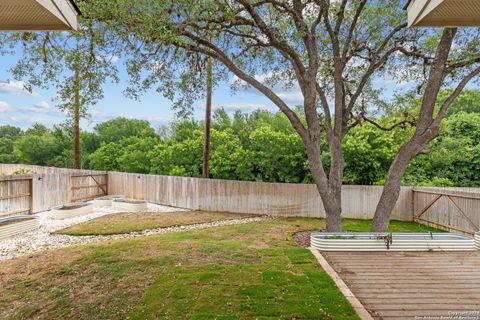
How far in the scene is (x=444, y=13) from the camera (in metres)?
2.35

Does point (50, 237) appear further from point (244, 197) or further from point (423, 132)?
point (423, 132)

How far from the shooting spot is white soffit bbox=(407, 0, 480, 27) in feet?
7.27

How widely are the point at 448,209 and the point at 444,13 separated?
414 inches

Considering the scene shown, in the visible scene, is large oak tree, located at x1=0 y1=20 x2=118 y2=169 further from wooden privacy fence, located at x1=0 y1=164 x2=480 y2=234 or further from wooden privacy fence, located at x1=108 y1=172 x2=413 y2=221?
wooden privacy fence, located at x1=108 y1=172 x2=413 y2=221

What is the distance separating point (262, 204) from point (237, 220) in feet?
6.01

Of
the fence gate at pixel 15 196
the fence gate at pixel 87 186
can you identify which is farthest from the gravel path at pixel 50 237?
the fence gate at pixel 87 186

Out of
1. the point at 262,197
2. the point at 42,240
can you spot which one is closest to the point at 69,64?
the point at 42,240

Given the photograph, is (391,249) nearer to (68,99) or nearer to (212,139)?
(68,99)

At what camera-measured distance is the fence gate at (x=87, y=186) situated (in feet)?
52.0

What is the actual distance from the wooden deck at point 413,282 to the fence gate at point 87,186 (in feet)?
45.4

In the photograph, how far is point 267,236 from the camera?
9.41 metres

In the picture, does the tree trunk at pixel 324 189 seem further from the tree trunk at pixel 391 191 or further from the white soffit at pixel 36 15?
the white soffit at pixel 36 15

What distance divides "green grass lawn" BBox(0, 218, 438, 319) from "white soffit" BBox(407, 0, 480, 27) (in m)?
3.03

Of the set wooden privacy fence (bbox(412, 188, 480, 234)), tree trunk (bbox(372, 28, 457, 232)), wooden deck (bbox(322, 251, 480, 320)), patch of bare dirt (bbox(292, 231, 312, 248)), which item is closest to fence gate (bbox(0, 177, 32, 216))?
patch of bare dirt (bbox(292, 231, 312, 248))
